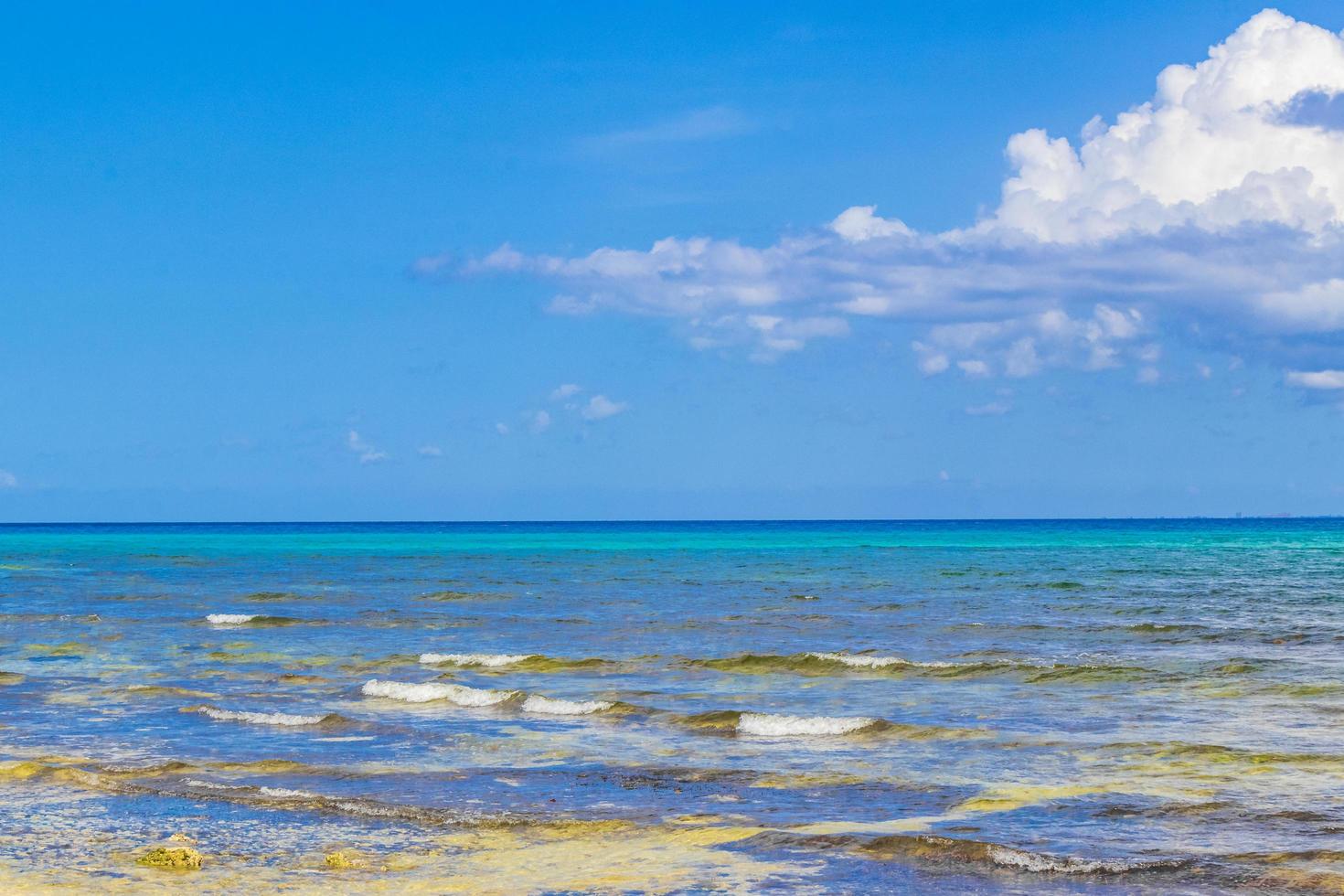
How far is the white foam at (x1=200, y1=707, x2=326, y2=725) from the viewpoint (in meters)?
20.2

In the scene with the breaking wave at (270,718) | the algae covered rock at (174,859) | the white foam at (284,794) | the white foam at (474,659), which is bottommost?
the white foam at (474,659)

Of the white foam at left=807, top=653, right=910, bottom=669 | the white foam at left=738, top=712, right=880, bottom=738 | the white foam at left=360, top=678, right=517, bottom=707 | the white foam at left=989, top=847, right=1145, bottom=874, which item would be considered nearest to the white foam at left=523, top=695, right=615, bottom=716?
the white foam at left=360, top=678, right=517, bottom=707

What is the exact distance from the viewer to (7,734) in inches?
752

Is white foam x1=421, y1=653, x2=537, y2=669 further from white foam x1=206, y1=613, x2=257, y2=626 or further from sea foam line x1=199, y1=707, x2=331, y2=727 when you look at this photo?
white foam x1=206, y1=613, x2=257, y2=626

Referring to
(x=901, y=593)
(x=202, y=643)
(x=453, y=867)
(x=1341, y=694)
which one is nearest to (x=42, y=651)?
(x=202, y=643)

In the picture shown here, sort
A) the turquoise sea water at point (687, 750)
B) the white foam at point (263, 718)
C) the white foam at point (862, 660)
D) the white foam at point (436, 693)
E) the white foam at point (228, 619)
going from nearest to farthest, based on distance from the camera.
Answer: the turquoise sea water at point (687, 750)
the white foam at point (263, 718)
the white foam at point (436, 693)
the white foam at point (862, 660)
the white foam at point (228, 619)

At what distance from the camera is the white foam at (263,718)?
20.2m

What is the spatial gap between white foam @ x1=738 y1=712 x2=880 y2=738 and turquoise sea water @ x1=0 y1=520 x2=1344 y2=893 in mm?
66

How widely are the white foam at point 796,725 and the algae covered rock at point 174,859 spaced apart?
930cm

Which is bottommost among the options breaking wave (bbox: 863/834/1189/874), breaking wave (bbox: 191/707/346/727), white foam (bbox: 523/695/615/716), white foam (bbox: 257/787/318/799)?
white foam (bbox: 523/695/615/716)

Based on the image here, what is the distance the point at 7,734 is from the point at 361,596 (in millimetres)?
35020

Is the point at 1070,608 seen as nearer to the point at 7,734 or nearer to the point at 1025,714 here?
the point at 1025,714

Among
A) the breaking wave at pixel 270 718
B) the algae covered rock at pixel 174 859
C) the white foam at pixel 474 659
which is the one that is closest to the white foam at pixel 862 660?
the white foam at pixel 474 659

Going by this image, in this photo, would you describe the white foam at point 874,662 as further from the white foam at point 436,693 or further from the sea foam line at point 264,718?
the sea foam line at point 264,718
